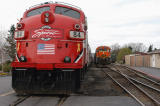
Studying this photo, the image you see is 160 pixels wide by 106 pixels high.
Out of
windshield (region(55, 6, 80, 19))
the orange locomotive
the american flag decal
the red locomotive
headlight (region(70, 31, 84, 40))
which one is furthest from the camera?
the orange locomotive

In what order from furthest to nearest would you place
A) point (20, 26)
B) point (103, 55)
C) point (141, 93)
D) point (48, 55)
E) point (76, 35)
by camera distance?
1. point (103, 55)
2. point (141, 93)
3. point (20, 26)
4. point (76, 35)
5. point (48, 55)

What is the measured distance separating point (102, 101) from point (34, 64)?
2560 millimetres

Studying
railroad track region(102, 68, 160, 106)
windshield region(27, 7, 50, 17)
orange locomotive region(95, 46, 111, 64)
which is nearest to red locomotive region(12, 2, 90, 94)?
windshield region(27, 7, 50, 17)

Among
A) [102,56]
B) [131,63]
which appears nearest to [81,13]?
[102,56]

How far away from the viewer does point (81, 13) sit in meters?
7.85

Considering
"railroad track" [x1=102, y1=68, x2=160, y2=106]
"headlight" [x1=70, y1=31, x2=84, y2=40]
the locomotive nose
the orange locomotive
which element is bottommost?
"railroad track" [x1=102, y1=68, x2=160, y2=106]

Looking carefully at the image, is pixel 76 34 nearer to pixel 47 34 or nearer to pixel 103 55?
pixel 47 34

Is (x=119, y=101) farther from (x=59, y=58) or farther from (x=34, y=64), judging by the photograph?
(x=34, y=64)

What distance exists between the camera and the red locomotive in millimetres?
6004

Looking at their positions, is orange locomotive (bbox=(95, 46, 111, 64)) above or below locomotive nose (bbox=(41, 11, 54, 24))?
below

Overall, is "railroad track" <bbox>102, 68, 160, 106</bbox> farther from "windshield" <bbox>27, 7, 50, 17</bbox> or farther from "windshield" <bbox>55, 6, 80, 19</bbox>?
"windshield" <bbox>27, 7, 50, 17</bbox>

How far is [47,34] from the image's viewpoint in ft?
20.6

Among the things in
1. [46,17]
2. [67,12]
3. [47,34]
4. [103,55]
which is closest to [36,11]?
[67,12]

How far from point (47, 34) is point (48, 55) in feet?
2.45
